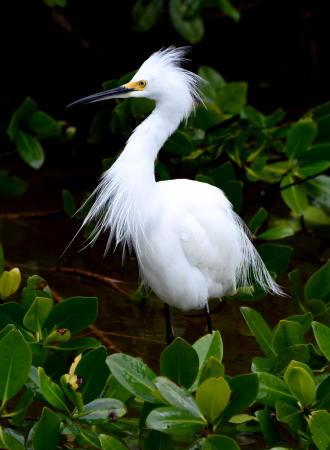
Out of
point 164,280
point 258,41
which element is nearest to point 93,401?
point 164,280

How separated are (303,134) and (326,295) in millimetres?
1101

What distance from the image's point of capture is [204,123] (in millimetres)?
4195

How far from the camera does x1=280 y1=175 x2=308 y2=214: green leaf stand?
4.05 meters

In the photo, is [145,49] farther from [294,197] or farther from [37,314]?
[37,314]

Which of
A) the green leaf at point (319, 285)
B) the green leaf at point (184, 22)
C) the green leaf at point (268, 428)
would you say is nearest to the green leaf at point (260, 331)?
the green leaf at point (268, 428)

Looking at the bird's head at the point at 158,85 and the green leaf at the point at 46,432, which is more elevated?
the bird's head at the point at 158,85

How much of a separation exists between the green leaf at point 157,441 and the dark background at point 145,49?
316 cm

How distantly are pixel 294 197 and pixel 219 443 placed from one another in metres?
1.99

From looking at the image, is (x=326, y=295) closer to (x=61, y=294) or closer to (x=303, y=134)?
(x=303, y=134)

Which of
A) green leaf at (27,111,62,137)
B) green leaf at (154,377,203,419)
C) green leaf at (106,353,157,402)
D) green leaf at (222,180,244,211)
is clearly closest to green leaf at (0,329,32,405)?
green leaf at (106,353,157,402)

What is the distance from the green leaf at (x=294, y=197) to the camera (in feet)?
13.3

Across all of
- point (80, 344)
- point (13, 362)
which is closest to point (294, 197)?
point (80, 344)

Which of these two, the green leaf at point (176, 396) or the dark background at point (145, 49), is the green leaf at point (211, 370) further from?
the dark background at point (145, 49)

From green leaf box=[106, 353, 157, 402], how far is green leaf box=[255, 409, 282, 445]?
0.39m
